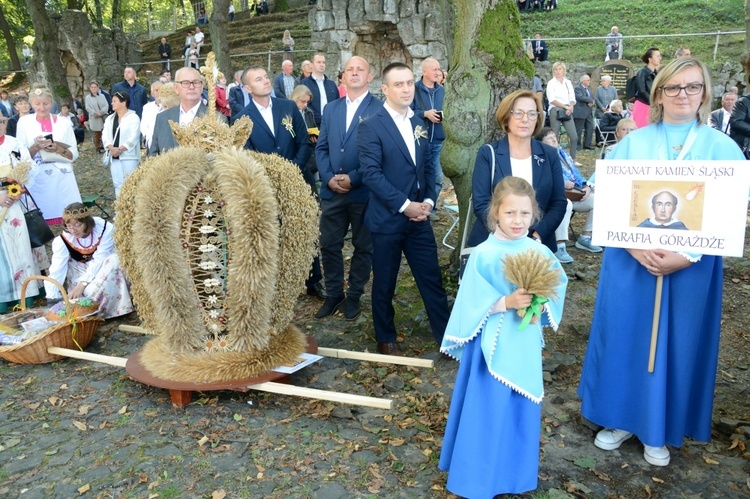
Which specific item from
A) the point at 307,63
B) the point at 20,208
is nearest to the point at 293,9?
the point at 307,63

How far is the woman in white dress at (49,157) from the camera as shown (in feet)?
24.9

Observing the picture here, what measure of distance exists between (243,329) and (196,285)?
436mm

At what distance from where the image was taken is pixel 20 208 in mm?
6684

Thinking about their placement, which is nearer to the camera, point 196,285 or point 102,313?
point 196,285

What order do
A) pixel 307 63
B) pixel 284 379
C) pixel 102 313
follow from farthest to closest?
pixel 307 63, pixel 102 313, pixel 284 379

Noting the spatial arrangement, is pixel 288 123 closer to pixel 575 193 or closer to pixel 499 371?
pixel 575 193

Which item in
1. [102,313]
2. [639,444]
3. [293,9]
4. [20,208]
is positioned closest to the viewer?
[639,444]

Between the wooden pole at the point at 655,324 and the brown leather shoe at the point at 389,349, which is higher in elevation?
the wooden pole at the point at 655,324

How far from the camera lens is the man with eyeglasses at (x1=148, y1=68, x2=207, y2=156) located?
581cm

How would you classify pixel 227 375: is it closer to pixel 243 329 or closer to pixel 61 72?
pixel 243 329

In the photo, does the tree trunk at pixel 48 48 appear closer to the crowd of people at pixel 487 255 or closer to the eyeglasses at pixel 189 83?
the crowd of people at pixel 487 255

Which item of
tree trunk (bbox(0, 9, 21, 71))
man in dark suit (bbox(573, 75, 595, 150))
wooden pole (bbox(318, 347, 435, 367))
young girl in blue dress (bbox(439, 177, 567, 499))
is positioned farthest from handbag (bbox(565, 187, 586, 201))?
tree trunk (bbox(0, 9, 21, 71))

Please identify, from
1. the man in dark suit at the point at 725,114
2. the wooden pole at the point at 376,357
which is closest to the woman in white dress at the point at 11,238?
the wooden pole at the point at 376,357

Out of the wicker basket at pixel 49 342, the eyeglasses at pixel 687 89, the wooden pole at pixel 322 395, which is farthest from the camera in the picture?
the wicker basket at pixel 49 342
